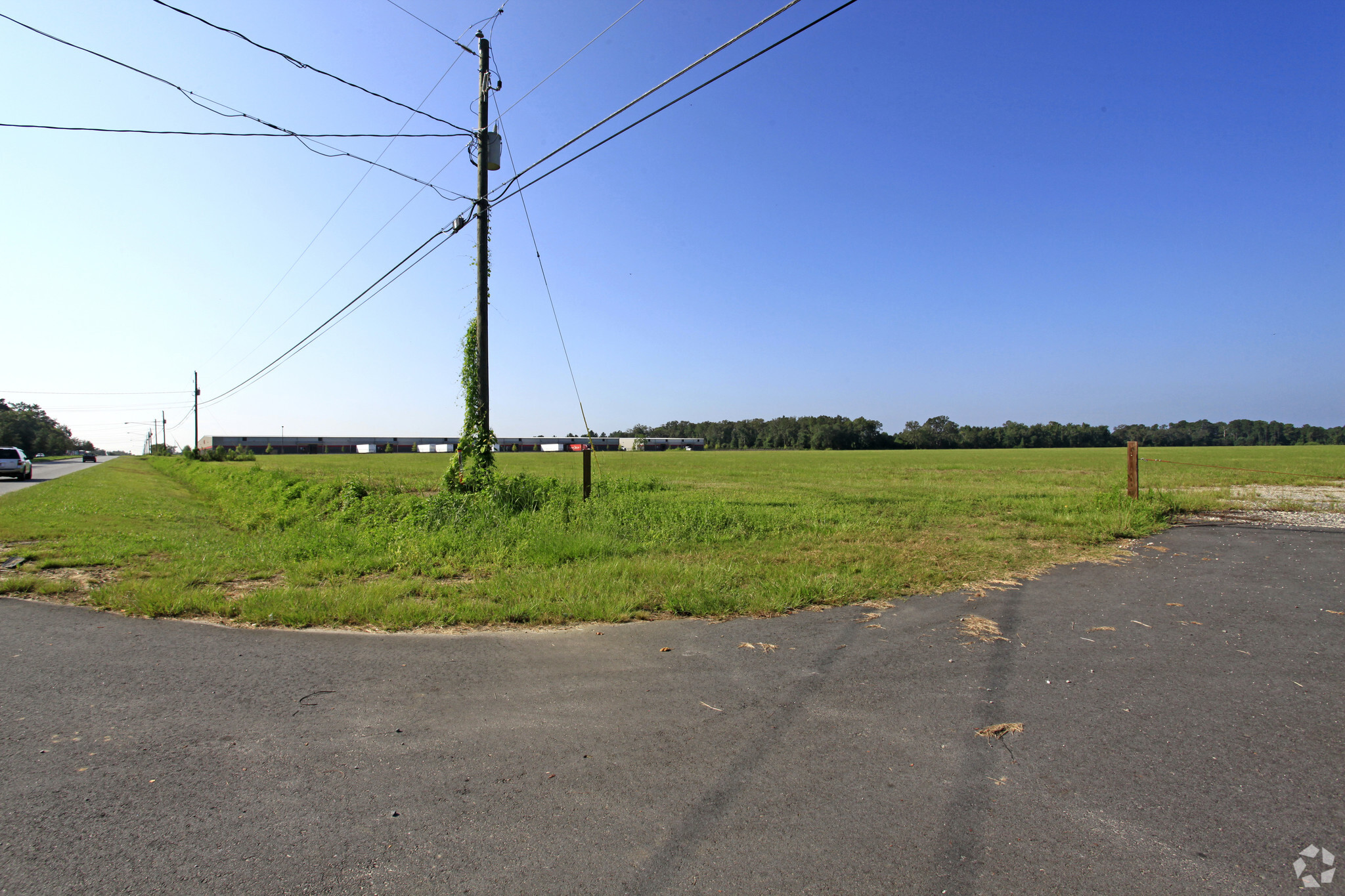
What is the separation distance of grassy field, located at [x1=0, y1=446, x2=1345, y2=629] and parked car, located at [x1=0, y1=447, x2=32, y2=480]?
16637 mm

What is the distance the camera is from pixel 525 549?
333 inches

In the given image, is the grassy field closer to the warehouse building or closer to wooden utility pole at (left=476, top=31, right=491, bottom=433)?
wooden utility pole at (left=476, top=31, right=491, bottom=433)

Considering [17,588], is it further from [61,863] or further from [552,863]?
[552,863]

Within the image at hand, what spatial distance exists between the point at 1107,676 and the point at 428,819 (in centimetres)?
437

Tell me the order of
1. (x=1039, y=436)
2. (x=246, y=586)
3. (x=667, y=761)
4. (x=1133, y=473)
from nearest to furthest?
(x=667, y=761) → (x=246, y=586) → (x=1133, y=473) → (x=1039, y=436)

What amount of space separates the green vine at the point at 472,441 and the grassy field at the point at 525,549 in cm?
70

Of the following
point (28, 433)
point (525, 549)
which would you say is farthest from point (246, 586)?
point (28, 433)

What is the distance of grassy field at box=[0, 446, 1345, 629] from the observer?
611 centimetres

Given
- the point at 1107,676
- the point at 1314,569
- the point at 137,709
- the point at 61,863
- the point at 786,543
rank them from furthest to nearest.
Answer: the point at 786,543 < the point at 1314,569 < the point at 1107,676 < the point at 137,709 < the point at 61,863

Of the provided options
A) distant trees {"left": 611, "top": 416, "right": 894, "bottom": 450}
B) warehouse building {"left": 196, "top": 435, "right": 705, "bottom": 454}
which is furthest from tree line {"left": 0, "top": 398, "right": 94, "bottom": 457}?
distant trees {"left": 611, "top": 416, "right": 894, "bottom": 450}

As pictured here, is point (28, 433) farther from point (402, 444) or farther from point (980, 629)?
point (980, 629)

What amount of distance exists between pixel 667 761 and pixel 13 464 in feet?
132

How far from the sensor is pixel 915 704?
3801 millimetres

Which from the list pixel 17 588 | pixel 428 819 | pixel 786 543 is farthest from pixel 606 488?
pixel 428 819
